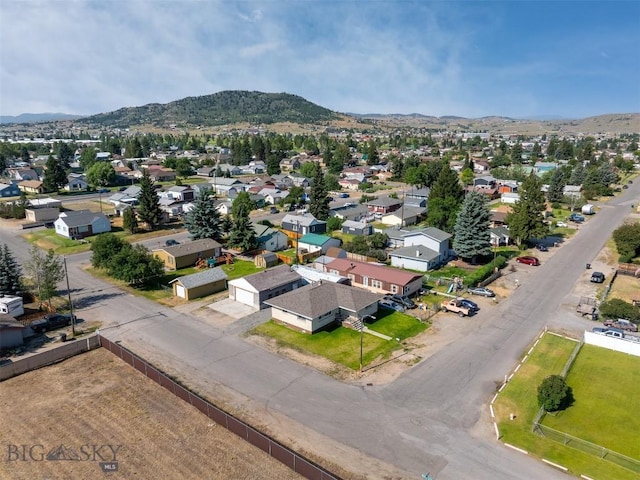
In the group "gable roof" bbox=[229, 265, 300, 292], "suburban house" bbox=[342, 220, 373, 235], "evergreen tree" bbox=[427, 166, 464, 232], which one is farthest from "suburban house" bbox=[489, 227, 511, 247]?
"gable roof" bbox=[229, 265, 300, 292]

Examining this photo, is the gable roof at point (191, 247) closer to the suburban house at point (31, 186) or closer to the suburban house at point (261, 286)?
the suburban house at point (261, 286)

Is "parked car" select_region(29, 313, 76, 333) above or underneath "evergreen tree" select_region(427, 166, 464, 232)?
underneath

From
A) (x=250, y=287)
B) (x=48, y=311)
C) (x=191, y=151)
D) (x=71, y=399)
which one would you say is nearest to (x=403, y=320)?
(x=250, y=287)

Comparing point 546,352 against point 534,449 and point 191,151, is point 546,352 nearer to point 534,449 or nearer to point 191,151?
point 534,449

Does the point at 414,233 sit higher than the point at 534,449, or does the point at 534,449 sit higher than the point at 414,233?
the point at 414,233

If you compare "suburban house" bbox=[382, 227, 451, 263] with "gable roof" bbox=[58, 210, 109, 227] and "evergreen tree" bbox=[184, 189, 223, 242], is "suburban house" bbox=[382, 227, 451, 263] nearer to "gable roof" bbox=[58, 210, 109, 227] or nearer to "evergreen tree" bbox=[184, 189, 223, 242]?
"evergreen tree" bbox=[184, 189, 223, 242]

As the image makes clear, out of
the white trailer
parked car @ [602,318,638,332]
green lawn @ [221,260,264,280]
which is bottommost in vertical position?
parked car @ [602,318,638,332]
